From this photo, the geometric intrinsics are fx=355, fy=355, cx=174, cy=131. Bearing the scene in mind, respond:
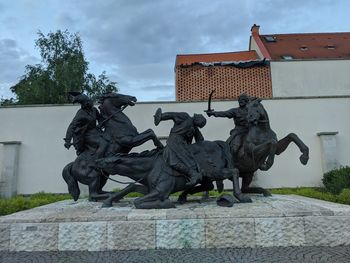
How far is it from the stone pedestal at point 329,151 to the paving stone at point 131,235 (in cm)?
1533

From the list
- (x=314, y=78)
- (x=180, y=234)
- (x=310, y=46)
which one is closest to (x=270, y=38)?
(x=310, y=46)

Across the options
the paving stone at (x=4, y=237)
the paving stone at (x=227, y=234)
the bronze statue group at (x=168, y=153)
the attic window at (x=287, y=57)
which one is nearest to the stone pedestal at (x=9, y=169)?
the bronze statue group at (x=168, y=153)

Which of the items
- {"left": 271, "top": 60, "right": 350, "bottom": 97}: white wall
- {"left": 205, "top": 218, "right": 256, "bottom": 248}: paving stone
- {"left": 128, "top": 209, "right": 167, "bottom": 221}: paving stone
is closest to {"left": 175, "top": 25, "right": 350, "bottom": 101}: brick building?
{"left": 271, "top": 60, "right": 350, "bottom": 97}: white wall

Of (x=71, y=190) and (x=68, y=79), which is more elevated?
(x=68, y=79)

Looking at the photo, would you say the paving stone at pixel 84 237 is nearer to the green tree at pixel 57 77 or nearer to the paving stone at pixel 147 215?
the paving stone at pixel 147 215

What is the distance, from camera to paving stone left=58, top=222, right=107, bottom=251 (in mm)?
4758

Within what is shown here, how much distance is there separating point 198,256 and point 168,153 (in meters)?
2.02

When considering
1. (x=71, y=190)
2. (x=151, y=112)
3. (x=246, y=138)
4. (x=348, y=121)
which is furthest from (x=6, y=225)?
(x=348, y=121)

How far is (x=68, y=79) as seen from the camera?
2973 cm

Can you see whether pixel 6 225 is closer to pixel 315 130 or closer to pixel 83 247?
pixel 83 247

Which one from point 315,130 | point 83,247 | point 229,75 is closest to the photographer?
point 83,247

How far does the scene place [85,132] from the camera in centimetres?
716

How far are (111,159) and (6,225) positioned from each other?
187cm

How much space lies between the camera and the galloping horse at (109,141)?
667 centimetres
